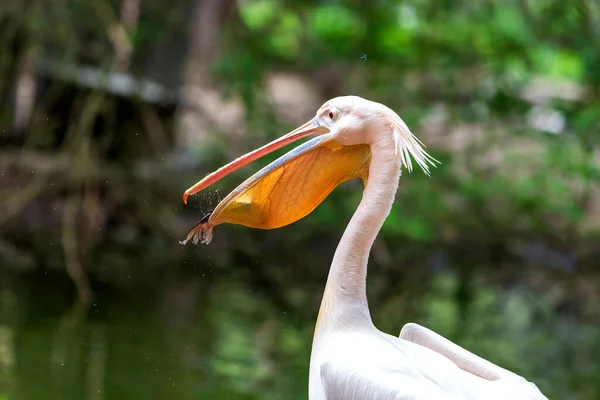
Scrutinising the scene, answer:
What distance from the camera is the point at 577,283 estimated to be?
11.2 metres

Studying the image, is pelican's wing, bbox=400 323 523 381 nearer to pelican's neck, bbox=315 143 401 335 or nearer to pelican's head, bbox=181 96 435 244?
pelican's neck, bbox=315 143 401 335

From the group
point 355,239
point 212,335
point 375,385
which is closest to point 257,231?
point 212,335

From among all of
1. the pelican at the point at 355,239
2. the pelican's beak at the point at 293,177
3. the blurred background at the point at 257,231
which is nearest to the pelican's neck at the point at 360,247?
the pelican at the point at 355,239

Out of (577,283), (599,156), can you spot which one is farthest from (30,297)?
(599,156)

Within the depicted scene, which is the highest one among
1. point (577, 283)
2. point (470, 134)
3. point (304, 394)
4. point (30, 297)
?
point (470, 134)

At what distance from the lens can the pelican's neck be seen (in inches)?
121

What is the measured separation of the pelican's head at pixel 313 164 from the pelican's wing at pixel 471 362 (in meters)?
0.57

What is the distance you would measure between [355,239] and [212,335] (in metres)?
4.71

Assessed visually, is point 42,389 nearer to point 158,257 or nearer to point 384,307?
point 384,307

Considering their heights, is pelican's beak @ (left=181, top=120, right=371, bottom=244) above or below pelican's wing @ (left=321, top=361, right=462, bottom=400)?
above

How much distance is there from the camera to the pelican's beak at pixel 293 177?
10.4 feet

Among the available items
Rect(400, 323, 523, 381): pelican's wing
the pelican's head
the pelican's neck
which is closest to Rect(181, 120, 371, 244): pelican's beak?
the pelican's head

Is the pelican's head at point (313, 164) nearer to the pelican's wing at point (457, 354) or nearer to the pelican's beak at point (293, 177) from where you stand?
the pelican's beak at point (293, 177)

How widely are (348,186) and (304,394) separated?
3.50 m
